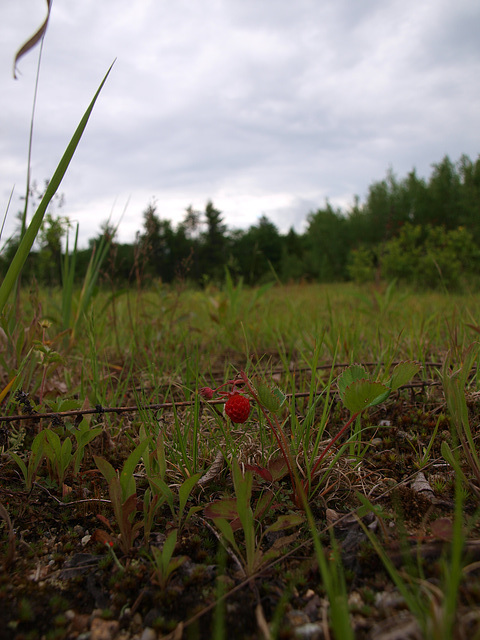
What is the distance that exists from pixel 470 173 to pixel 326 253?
853 centimetres

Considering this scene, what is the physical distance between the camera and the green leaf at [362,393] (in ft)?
2.65

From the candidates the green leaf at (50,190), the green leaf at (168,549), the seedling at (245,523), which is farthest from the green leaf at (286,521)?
the green leaf at (50,190)

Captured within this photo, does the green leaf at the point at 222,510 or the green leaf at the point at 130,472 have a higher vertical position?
the green leaf at the point at 130,472

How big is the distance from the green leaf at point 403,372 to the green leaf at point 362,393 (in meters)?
0.07

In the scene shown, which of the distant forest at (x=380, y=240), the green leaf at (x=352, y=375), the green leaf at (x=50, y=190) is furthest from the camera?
the distant forest at (x=380, y=240)

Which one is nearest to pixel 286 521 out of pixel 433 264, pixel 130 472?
pixel 130 472

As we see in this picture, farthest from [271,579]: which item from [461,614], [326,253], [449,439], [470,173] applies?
[326,253]

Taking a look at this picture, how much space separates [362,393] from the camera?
823mm

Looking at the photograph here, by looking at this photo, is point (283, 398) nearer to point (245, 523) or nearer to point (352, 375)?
point (352, 375)

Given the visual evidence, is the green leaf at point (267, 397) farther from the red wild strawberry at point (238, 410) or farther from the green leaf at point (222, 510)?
the green leaf at point (222, 510)

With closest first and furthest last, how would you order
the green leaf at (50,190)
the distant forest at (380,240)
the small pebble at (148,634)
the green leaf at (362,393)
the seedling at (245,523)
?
the small pebble at (148,634)
the seedling at (245,523)
the green leaf at (362,393)
the green leaf at (50,190)
the distant forest at (380,240)

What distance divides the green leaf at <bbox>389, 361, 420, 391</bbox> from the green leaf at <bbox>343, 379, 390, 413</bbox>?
7 cm

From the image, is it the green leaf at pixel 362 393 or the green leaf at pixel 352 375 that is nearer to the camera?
the green leaf at pixel 362 393

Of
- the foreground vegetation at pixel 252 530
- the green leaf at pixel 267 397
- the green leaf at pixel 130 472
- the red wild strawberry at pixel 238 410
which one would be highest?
the green leaf at pixel 267 397
